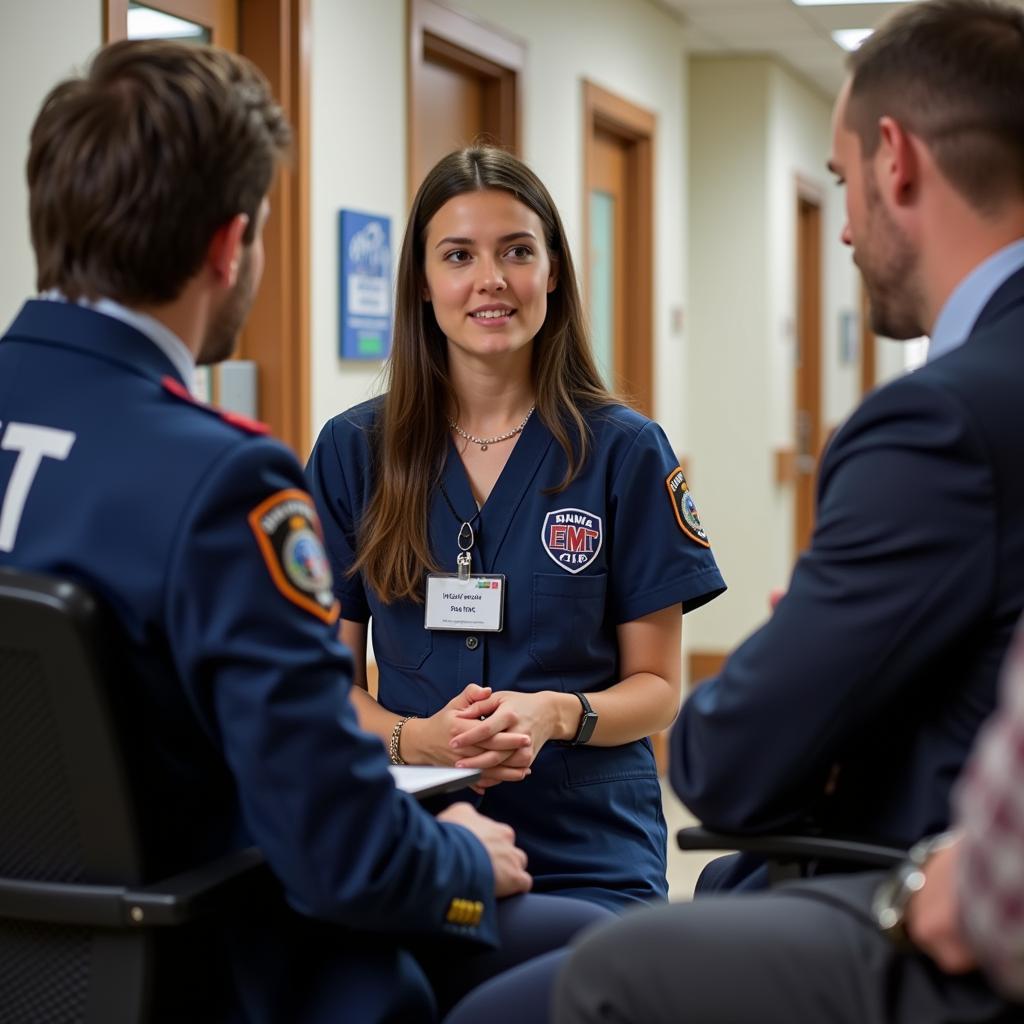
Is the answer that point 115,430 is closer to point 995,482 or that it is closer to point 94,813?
point 94,813

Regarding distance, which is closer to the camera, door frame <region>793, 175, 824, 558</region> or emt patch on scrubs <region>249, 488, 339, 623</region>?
emt patch on scrubs <region>249, 488, 339, 623</region>

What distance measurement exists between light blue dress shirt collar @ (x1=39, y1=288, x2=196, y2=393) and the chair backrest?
9.5 inches

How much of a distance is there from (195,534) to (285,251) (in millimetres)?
2304

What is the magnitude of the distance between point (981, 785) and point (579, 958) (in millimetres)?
430

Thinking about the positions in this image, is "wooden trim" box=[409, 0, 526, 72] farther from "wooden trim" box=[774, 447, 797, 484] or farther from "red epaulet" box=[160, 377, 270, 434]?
"wooden trim" box=[774, 447, 797, 484]

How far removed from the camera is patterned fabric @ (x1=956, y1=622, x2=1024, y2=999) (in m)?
0.76

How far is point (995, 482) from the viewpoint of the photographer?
4.06ft

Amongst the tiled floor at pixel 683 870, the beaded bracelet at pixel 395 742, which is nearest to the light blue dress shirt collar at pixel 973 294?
the beaded bracelet at pixel 395 742

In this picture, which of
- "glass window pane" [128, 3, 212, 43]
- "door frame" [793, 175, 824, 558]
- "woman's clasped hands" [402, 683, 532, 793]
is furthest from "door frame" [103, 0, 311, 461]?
"door frame" [793, 175, 824, 558]

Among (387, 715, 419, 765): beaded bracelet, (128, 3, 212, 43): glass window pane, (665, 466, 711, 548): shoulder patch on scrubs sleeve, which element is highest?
(128, 3, 212, 43): glass window pane

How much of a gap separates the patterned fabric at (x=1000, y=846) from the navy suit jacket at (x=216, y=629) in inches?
22.2

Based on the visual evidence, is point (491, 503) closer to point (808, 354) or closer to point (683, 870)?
point (683, 870)

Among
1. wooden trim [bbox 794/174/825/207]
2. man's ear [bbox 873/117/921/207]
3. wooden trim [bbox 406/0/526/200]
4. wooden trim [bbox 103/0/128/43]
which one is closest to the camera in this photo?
man's ear [bbox 873/117/921/207]

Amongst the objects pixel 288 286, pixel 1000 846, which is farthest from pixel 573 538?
pixel 288 286
